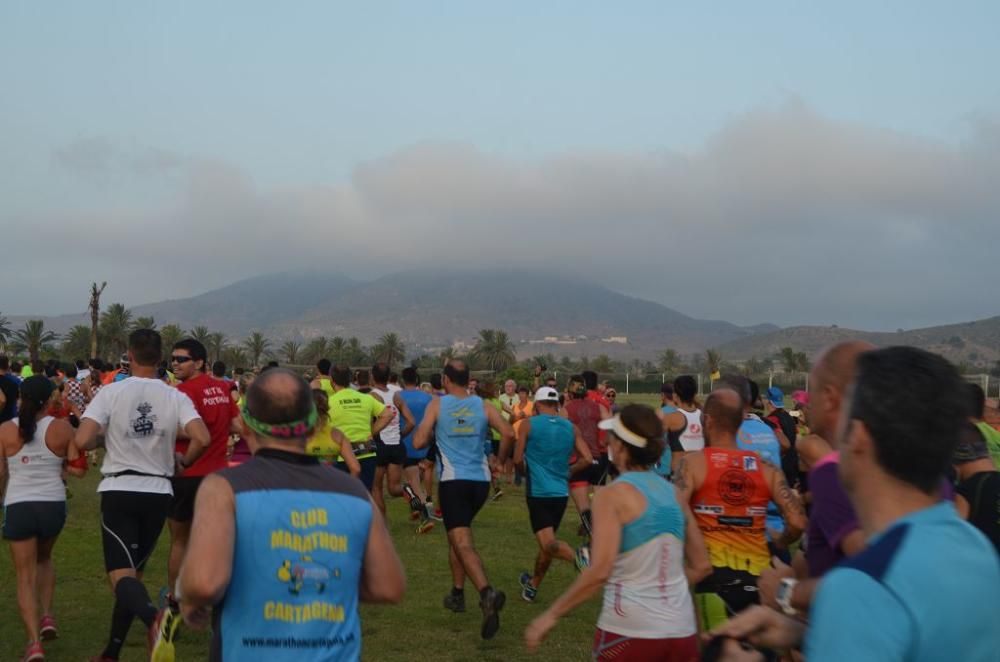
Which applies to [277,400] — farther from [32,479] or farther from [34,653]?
[34,653]

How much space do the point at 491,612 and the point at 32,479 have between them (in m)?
3.71

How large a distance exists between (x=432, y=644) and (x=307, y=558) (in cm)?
513

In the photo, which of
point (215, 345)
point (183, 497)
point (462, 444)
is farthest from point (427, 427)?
point (215, 345)

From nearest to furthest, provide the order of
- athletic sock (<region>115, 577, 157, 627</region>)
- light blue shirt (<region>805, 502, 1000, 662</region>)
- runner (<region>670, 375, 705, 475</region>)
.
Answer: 1. light blue shirt (<region>805, 502, 1000, 662</region>)
2. athletic sock (<region>115, 577, 157, 627</region>)
3. runner (<region>670, 375, 705, 475</region>)

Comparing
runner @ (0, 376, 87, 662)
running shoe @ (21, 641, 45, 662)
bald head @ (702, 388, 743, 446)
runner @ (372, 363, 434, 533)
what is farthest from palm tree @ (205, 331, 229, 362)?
bald head @ (702, 388, 743, 446)

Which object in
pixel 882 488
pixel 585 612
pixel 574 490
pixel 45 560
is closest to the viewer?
pixel 882 488

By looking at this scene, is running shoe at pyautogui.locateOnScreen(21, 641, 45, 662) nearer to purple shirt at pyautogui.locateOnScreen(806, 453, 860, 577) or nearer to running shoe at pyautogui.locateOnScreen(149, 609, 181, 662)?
running shoe at pyautogui.locateOnScreen(149, 609, 181, 662)

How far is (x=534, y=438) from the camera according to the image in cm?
956

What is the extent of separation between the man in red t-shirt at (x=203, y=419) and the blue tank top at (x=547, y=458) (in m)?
2.80

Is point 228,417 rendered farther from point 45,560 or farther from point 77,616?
point 77,616

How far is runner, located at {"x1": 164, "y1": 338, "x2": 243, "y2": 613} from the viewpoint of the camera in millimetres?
8008

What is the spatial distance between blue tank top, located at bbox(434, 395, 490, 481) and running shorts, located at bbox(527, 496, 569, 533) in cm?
Answer: 62

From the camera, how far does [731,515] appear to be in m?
5.80

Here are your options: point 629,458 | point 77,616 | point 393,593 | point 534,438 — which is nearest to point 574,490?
point 534,438
